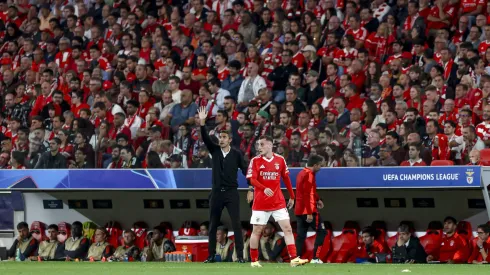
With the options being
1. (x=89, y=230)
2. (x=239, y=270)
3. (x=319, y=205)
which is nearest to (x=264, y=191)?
(x=239, y=270)

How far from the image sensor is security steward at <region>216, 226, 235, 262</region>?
1897 cm

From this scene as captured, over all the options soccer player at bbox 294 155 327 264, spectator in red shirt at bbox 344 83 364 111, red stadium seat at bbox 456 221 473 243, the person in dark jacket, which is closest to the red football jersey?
soccer player at bbox 294 155 327 264

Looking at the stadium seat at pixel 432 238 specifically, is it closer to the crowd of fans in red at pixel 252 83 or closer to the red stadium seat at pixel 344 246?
the red stadium seat at pixel 344 246

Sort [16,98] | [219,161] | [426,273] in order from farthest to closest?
[16,98]
[219,161]
[426,273]

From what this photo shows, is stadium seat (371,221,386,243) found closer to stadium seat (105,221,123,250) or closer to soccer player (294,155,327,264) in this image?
soccer player (294,155,327,264)

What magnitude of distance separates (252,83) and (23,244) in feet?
17.4

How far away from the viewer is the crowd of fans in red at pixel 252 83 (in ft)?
58.9

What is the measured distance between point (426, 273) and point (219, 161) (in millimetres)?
4077

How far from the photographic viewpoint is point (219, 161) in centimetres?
1658

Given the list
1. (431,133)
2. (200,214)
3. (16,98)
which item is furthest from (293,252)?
(16,98)

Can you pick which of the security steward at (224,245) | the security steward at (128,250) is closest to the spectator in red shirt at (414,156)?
the security steward at (224,245)

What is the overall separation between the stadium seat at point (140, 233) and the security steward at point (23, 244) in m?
1.96

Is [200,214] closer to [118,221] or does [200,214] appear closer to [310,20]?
[118,221]

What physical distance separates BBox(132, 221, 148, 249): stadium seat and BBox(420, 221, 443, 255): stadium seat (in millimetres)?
5334
